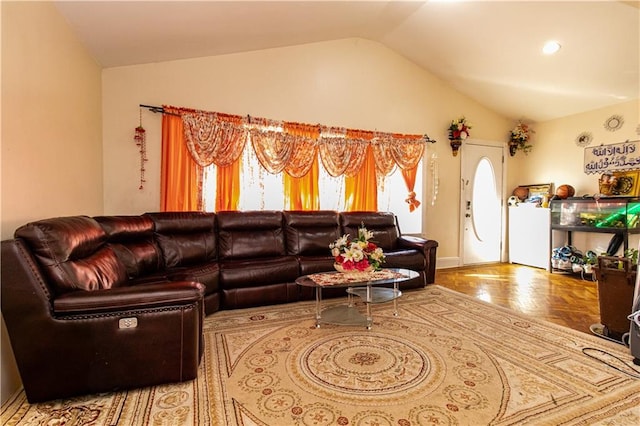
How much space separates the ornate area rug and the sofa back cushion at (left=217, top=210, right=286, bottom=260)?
38.4 inches

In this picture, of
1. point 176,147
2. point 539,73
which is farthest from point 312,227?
point 539,73

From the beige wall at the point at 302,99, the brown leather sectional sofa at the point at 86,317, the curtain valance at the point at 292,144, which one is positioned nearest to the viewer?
the brown leather sectional sofa at the point at 86,317

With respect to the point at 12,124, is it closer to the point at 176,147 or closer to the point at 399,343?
the point at 176,147

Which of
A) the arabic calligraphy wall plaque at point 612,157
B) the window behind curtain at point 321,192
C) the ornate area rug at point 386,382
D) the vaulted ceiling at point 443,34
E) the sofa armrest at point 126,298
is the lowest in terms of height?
the ornate area rug at point 386,382

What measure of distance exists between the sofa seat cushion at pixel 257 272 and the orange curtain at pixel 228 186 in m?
0.80

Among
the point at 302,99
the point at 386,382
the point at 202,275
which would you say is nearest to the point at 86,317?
the point at 202,275

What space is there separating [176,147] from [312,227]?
1.78m

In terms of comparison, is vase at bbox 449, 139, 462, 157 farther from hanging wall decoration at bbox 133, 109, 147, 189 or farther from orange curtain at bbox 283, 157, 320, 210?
hanging wall decoration at bbox 133, 109, 147, 189

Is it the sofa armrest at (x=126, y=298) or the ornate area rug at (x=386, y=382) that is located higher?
the sofa armrest at (x=126, y=298)

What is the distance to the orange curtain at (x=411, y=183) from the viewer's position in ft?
15.9

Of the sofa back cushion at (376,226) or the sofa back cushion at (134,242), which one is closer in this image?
the sofa back cushion at (134,242)

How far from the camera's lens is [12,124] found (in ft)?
5.91

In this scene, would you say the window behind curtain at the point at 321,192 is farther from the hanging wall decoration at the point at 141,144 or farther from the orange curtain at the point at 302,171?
the hanging wall decoration at the point at 141,144

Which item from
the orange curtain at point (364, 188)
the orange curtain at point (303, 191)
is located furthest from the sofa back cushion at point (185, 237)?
the orange curtain at point (364, 188)
